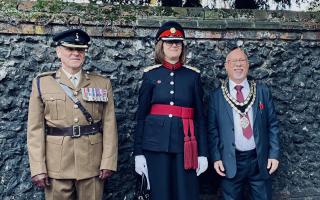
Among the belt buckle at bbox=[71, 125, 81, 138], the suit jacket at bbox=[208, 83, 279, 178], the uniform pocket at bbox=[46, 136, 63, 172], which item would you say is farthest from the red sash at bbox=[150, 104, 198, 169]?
the uniform pocket at bbox=[46, 136, 63, 172]

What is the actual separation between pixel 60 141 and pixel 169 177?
3.04 ft

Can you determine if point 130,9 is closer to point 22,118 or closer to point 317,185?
point 22,118

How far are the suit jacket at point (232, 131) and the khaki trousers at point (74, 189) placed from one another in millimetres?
1060

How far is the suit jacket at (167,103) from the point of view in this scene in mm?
3777

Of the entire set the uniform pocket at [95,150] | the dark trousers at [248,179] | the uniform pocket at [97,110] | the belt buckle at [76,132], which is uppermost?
the uniform pocket at [97,110]

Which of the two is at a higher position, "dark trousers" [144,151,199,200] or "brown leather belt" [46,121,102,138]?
"brown leather belt" [46,121,102,138]

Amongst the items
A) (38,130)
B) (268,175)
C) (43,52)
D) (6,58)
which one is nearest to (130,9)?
(43,52)

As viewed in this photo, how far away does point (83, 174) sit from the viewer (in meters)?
3.48

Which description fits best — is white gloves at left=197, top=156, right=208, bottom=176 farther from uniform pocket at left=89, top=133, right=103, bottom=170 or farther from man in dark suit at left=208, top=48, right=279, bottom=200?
uniform pocket at left=89, top=133, right=103, bottom=170

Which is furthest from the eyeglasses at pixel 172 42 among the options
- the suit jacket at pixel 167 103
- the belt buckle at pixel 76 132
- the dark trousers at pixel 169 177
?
the belt buckle at pixel 76 132

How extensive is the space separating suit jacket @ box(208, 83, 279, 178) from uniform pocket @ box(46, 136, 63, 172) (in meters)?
1.31

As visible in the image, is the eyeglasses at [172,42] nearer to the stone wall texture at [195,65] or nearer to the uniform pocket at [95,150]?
the stone wall texture at [195,65]

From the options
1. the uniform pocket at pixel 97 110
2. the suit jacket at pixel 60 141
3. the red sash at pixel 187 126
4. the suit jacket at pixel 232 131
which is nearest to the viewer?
the suit jacket at pixel 60 141

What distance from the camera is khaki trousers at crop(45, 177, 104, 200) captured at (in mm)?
3469
